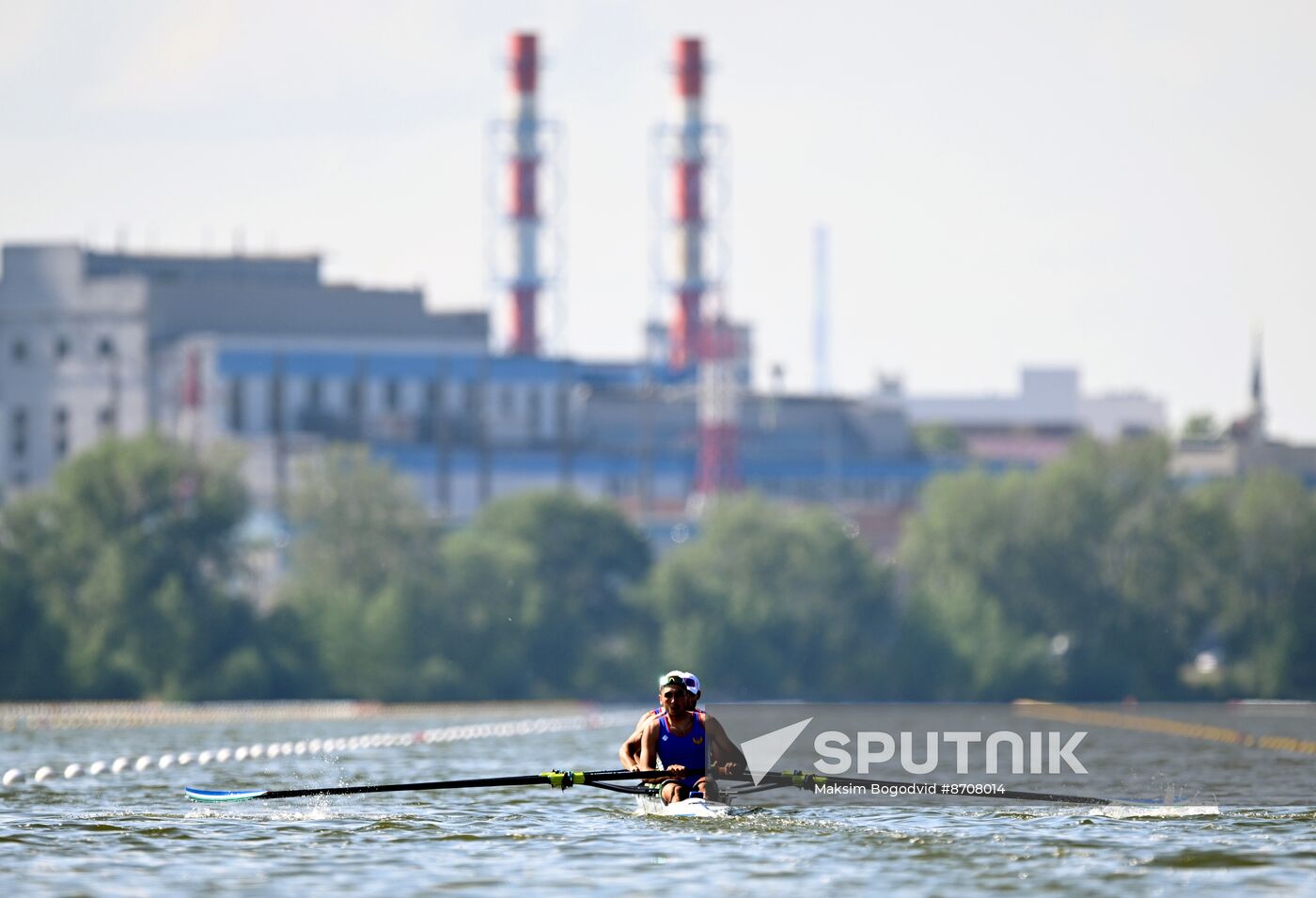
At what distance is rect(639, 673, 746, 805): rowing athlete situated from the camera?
39812 millimetres

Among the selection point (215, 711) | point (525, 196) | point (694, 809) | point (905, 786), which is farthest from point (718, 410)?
point (694, 809)

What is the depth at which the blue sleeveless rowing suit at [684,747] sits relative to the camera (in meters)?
39.9

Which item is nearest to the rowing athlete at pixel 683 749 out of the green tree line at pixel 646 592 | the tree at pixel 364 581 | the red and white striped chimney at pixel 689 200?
the green tree line at pixel 646 592

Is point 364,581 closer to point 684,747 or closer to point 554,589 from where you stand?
point 554,589

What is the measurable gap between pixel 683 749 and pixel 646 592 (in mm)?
90317

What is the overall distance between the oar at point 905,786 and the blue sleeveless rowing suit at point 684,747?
0.47m

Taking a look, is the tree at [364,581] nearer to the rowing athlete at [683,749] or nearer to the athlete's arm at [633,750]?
the athlete's arm at [633,750]

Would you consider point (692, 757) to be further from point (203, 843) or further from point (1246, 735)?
point (1246, 735)

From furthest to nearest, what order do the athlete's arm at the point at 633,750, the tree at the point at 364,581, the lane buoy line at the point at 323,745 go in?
the tree at the point at 364,581 → the lane buoy line at the point at 323,745 → the athlete's arm at the point at 633,750

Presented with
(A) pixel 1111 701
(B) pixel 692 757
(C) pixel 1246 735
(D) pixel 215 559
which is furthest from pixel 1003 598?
(B) pixel 692 757

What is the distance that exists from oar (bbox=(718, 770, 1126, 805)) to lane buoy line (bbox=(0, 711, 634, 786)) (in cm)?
1761

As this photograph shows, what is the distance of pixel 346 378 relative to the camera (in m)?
162

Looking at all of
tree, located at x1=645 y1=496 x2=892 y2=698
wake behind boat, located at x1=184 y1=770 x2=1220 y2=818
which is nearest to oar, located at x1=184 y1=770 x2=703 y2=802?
wake behind boat, located at x1=184 y1=770 x2=1220 y2=818

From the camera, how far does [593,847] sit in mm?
37875
